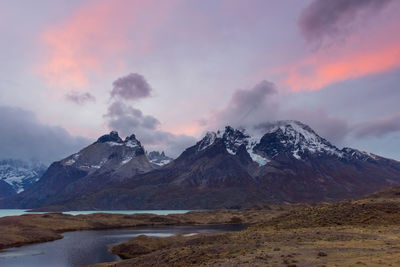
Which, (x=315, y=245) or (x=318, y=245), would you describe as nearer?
(x=318, y=245)

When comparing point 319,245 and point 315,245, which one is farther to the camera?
point 315,245

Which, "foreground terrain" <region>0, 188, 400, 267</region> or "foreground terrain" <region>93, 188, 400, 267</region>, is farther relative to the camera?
"foreground terrain" <region>0, 188, 400, 267</region>

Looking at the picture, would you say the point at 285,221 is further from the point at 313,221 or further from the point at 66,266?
the point at 66,266

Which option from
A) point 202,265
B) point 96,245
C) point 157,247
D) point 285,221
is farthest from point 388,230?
point 96,245

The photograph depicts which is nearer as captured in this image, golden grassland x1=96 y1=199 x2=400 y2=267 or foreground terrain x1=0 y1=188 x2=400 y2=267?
golden grassland x1=96 y1=199 x2=400 y2=267

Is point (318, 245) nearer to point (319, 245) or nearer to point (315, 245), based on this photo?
point (319, 245)

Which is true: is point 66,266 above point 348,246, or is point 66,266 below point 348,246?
below

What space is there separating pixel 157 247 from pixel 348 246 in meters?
66.6

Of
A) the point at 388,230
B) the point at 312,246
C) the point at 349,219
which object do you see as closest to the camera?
the point at 312,246

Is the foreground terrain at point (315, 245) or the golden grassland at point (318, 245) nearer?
the golden grassland at point (318, 245)

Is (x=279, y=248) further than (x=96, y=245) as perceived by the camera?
No

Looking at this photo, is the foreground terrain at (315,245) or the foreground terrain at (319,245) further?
the foreground terrain at (315,245)

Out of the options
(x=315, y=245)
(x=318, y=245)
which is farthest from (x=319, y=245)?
(x=315, y=245)

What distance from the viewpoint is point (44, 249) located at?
11788 centimetres
